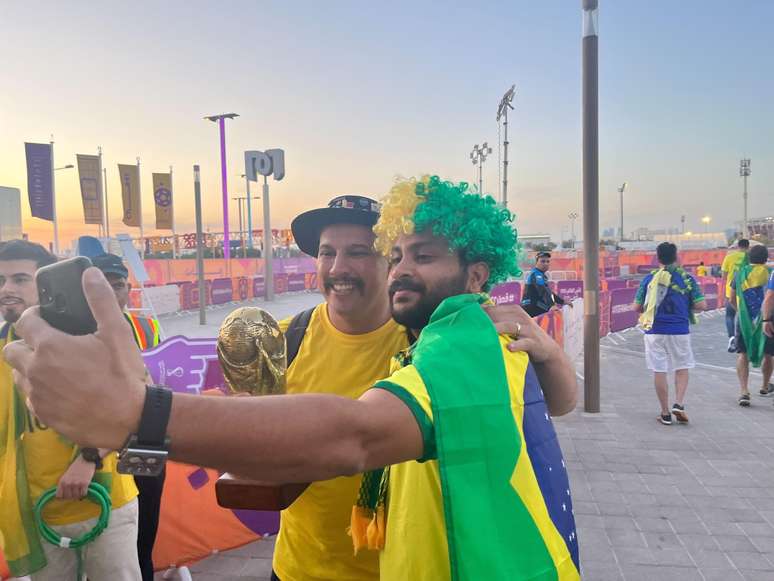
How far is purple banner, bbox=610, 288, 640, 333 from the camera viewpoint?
13.4 meters

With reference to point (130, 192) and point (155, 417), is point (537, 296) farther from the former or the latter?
point (130, 192)

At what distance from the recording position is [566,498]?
4.41ft

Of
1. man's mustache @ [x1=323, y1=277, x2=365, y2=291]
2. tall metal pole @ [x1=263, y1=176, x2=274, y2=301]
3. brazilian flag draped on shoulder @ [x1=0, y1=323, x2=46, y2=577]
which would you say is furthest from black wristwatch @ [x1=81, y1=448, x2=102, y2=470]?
tall metal pole @ [x1=263, y1=176, x2=274, y2=301]

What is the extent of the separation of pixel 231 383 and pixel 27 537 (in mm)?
1317

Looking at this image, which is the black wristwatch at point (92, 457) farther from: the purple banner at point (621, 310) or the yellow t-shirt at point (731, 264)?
the purple banner at point (621, 310)

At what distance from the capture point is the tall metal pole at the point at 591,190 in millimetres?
6297

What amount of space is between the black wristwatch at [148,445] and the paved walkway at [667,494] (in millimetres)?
3171

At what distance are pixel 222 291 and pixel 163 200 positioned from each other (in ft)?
28.0

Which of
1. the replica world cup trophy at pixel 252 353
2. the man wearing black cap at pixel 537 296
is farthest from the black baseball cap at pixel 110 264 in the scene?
the man wearing black cap at pixel 537 296

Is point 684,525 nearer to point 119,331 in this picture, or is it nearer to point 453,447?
point 453,447

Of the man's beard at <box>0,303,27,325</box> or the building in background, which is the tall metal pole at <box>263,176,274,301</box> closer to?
the building in background

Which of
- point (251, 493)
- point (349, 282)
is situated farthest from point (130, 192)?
point (251, 493)

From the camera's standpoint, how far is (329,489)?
192 cm

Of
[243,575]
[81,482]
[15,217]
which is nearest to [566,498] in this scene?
[81,482]
